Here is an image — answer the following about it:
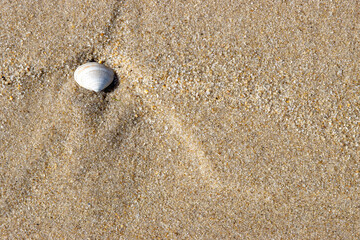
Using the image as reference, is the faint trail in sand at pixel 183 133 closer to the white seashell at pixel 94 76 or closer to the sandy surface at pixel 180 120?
the sandy surface at pixel 180 120

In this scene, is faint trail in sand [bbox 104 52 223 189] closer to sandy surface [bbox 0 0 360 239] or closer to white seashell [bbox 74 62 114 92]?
sandy surface [bbox 0 0 360 239]

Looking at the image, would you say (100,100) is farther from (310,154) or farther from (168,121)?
Result: (310,154)

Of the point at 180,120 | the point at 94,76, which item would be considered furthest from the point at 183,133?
the point at 94,76

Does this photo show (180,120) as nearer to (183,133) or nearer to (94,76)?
(183,133)

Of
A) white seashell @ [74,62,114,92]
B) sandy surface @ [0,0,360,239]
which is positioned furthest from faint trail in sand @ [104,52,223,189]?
white seashell @ [74,62,114,92]

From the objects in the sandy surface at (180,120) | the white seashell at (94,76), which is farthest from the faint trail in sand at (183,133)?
the white seashell at (94,76)

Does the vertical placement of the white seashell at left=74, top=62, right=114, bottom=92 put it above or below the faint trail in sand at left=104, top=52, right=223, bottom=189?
above
